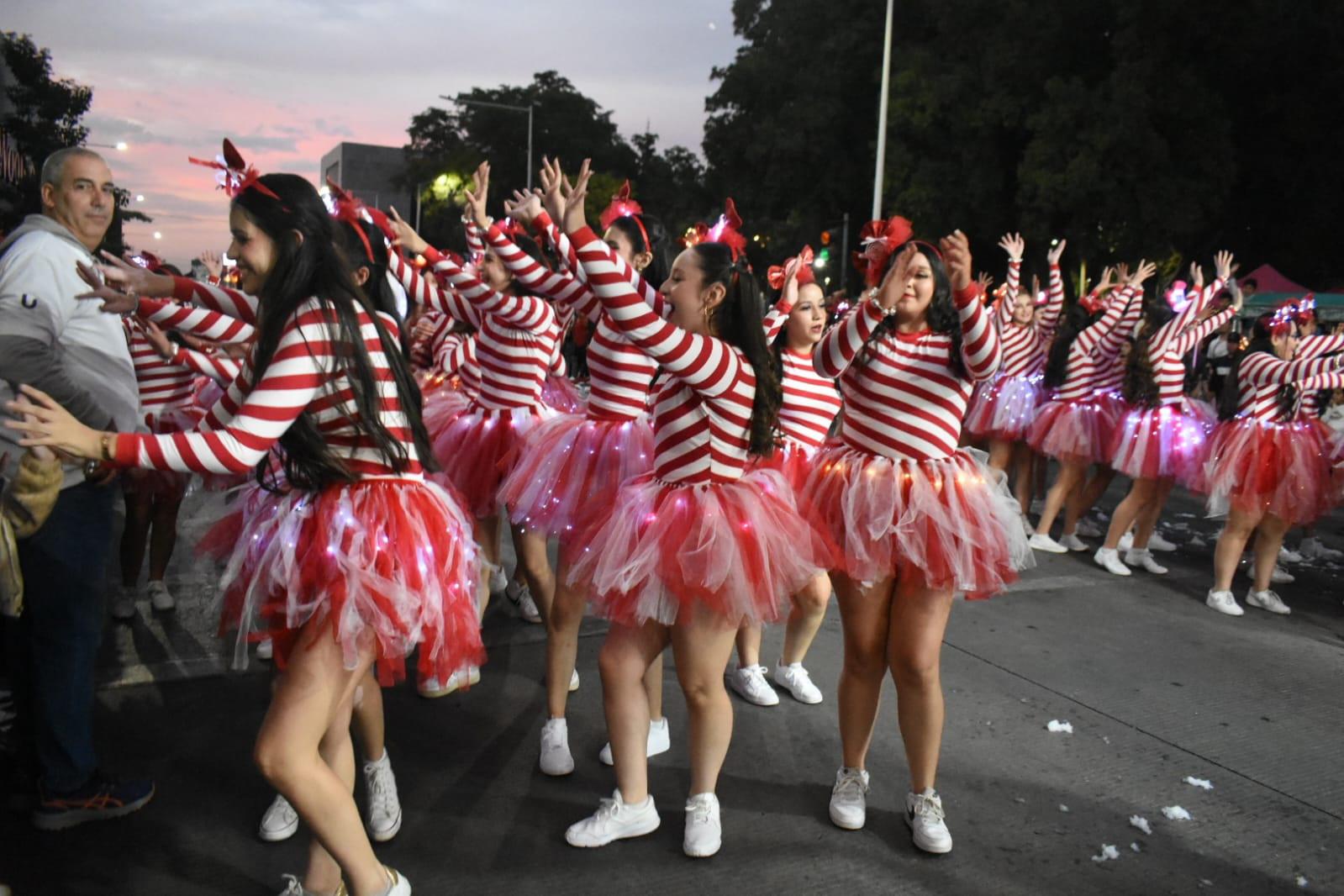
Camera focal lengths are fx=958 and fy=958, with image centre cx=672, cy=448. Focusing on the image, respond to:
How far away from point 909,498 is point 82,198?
303 cm

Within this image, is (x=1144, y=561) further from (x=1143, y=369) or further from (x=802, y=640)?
(x=802, y=640)

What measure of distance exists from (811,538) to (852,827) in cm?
107

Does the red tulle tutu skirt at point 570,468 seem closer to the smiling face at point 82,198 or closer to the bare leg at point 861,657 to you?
the bare leg at point 861,657

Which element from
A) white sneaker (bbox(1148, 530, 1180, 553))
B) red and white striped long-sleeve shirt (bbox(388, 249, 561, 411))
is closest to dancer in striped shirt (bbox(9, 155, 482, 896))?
red and white striped long-sleeve shirt (bbox(388, 249, 561, 411))

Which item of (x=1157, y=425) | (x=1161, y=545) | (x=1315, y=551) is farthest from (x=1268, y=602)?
(x=1315, y=551)

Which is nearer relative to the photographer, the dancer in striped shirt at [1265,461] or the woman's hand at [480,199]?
the woman's hand at [480,199]

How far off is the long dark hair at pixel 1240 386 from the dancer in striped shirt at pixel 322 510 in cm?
561

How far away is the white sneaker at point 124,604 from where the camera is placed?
16.9 feet

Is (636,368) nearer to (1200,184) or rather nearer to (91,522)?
(91,522)

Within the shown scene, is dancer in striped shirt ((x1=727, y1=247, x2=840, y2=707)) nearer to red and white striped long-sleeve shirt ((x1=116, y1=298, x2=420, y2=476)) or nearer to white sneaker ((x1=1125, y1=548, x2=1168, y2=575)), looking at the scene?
red and white striped long-sleeve shirt ((x1=116, y1=298, x2=420, y2=476))

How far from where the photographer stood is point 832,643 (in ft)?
17.2

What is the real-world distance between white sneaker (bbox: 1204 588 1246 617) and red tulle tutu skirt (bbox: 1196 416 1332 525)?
0.56 m

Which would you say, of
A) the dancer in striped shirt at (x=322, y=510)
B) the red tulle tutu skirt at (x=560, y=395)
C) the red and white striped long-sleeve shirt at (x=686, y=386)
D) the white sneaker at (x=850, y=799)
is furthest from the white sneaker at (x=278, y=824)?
the red tulle tutu skirt at (x=560, y=395)

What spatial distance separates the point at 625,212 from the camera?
15.4 feet
